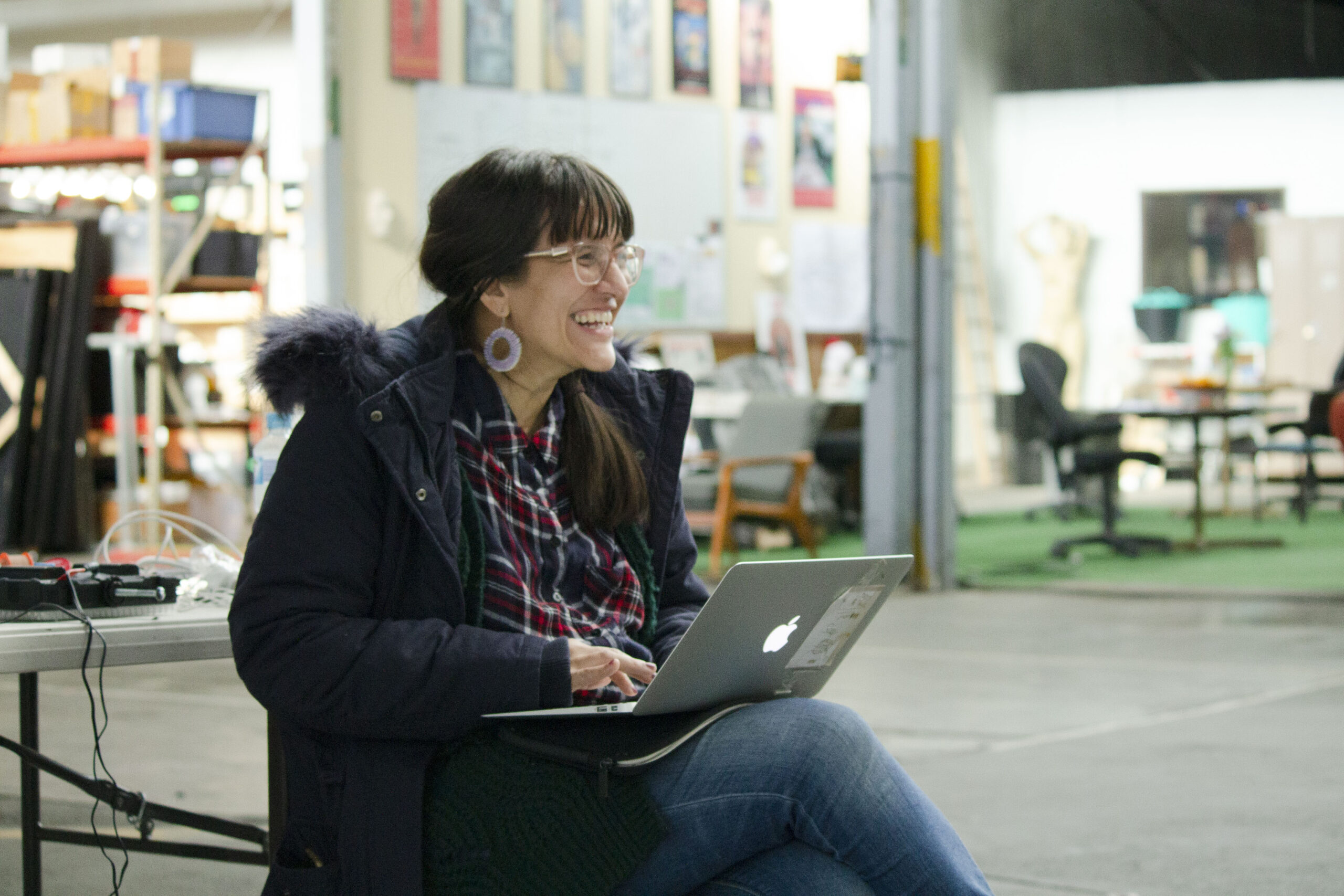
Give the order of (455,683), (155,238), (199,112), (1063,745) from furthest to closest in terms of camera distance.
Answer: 1. (199,112)
2. (155,238)
3. (1063,745)
4. (455,683)

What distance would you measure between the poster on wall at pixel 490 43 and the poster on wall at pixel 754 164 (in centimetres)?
203

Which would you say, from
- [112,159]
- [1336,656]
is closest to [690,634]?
[1336,656]

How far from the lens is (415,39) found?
8578 mm

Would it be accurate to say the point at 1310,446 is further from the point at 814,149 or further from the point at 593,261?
the point at 593,261

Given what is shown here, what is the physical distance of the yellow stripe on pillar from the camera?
6.85 meters

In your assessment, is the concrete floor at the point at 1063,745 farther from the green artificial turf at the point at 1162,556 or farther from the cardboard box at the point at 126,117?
the cardboard box at the point at 126,117

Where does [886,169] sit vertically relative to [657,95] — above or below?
below

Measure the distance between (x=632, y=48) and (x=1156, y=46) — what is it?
326 cm

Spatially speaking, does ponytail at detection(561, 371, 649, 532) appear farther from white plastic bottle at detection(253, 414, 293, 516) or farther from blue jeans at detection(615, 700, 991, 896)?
white plastic bottle at detection(253, 414, 293, 516)

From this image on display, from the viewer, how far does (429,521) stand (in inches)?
64.4

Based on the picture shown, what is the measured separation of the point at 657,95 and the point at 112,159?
3.40m

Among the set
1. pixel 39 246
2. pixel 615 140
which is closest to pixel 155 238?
pixel 39 246

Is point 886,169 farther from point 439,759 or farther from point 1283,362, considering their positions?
point 439,759

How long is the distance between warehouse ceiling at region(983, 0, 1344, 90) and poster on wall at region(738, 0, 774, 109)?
109 inches
